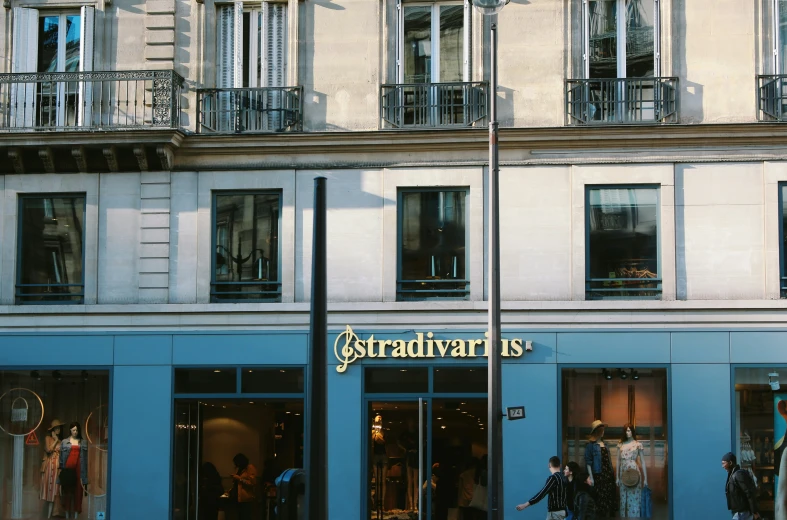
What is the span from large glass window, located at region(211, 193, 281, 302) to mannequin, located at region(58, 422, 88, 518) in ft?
12.4

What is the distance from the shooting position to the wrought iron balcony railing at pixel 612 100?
71.9 feet

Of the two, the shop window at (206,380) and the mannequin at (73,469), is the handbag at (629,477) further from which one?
the mannequin at (73,469)

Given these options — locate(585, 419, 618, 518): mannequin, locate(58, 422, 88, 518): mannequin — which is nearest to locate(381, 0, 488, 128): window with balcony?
locate(585, 419, 618, 518): mannequin

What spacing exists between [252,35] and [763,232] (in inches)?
414

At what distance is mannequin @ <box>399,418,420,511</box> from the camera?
2198cm

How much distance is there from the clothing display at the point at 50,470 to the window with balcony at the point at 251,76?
684cm

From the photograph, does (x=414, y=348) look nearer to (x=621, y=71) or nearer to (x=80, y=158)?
(x=621, y=71)

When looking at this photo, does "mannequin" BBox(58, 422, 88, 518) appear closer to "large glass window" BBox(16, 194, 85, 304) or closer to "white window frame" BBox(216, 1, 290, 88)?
"large glass window" BBox(16, 194, 85, 304)

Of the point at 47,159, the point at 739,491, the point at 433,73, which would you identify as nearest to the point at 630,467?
the point at 739,491

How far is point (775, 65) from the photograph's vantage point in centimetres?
2162

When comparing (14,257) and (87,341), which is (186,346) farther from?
(14,257)

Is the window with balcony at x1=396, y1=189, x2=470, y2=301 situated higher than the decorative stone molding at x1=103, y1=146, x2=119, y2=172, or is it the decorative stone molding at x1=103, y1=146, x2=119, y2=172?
the decorative stone molding at x1=103, y1=146, x2=119, y2=172

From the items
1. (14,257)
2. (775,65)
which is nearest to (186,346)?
(14,257)

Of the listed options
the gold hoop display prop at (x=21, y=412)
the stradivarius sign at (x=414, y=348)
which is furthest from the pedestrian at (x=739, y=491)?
the gold hoop display prop at (x=21, y=412)
